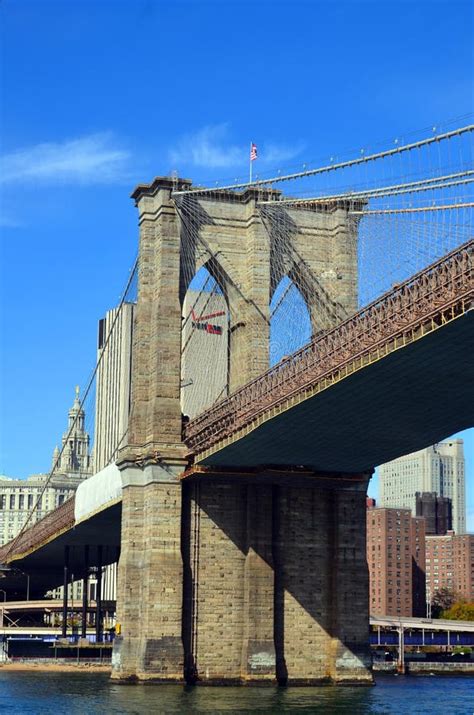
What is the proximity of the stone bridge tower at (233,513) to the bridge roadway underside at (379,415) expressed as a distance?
3003 millimetres

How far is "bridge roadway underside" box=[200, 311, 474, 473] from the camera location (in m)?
48.7

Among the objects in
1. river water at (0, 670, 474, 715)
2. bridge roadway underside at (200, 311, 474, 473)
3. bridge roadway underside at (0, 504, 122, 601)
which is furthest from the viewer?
bridge roadway underside at (0, 504, 122, 601)

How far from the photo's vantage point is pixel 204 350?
76.5 meters

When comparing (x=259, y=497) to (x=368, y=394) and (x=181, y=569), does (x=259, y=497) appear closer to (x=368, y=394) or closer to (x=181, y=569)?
(x=181, y=569)

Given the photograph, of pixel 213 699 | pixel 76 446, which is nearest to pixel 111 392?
pixel 76 446

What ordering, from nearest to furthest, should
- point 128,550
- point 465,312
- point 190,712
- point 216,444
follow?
point 465,312 → point 190,712 → point 216,444 → point 128,550

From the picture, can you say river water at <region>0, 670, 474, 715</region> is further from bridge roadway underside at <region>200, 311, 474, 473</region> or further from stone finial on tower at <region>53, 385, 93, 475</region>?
stone finial on tower at <region>53, 385, 93, 475</region>

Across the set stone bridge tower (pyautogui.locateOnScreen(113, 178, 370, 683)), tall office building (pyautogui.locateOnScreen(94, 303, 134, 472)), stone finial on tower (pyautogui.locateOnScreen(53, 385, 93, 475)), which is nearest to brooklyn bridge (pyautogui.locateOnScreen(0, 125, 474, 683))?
stone bridge tower (pyautogui.locateOnScreen(113, 178, 370, 683))

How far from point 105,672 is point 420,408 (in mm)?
35008

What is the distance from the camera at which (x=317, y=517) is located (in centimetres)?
6969

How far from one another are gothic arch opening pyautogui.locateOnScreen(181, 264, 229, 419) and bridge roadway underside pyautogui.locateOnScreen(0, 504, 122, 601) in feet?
25.5

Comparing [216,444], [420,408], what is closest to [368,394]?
[420,408]

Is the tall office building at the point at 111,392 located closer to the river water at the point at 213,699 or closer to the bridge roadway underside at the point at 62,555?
the bridge roadway underside at the point at 62,555

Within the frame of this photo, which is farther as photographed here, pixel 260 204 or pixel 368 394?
pixel 260 204
